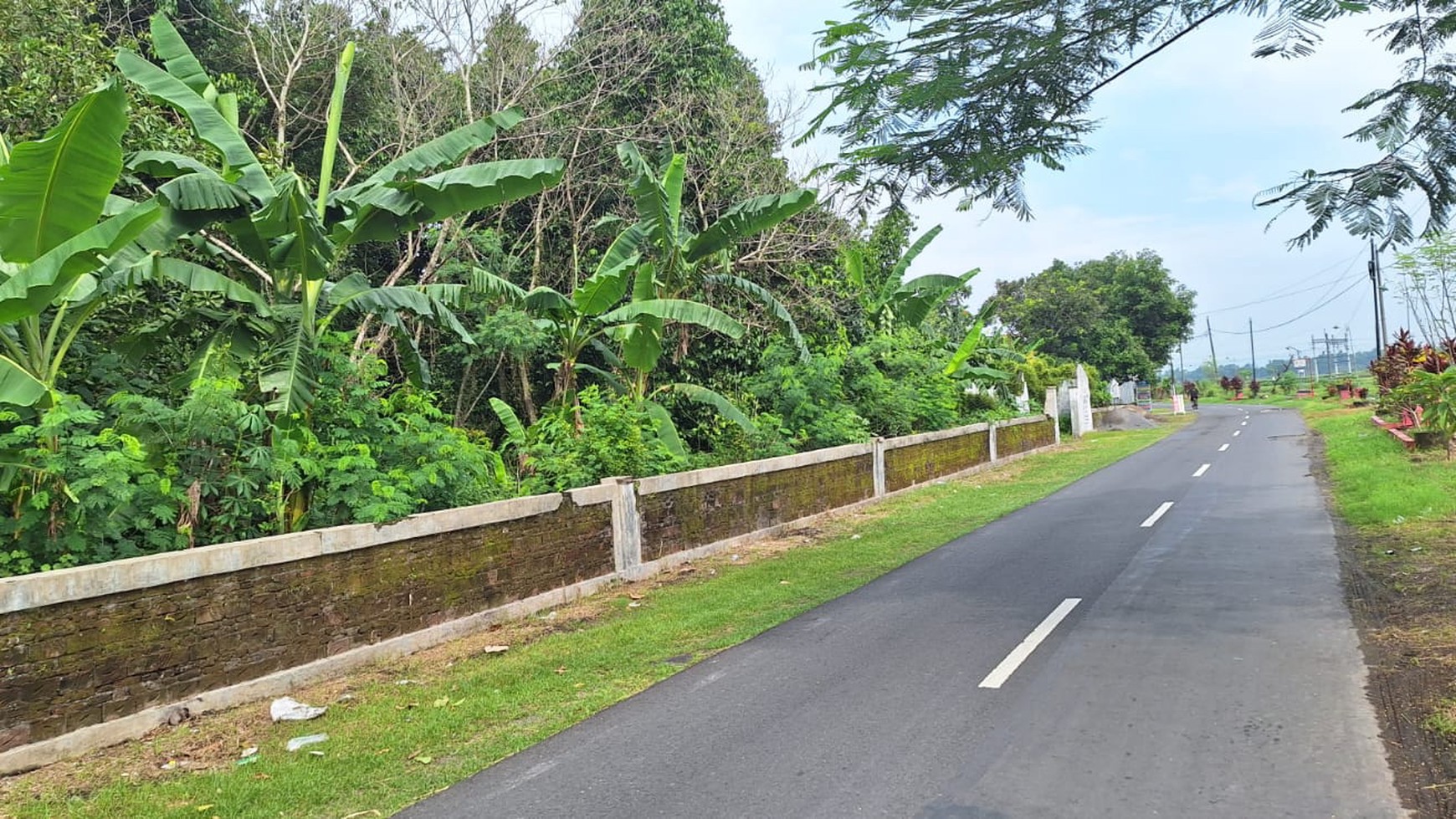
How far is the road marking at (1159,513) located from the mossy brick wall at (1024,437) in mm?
9308

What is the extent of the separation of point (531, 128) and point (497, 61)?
4.04 feet

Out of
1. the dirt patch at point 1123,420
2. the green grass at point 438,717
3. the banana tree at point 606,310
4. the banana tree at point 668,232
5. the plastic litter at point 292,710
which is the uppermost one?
the banana tree at point 668,232

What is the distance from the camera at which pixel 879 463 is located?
16.9 m

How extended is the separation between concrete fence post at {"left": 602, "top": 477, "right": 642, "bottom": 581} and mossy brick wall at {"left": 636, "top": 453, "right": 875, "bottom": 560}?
0.53 ft

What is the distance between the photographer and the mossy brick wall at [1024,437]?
24191 mm

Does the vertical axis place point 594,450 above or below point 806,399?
below

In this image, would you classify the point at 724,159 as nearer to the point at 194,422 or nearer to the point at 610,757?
the point at 194,422

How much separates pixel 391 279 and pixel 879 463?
901 cm

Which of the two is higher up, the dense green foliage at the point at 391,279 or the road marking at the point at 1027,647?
the dense green foliage at the point at 391,279

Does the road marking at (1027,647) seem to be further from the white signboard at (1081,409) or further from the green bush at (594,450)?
the white signboard at (1081,409)

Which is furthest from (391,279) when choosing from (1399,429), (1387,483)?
(1399,429)

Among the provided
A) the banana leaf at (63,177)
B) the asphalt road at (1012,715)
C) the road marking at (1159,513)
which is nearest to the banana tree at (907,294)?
the road marking at (1159,513)

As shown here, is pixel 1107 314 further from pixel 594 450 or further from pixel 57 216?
pixel 57 216

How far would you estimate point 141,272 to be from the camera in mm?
7469
